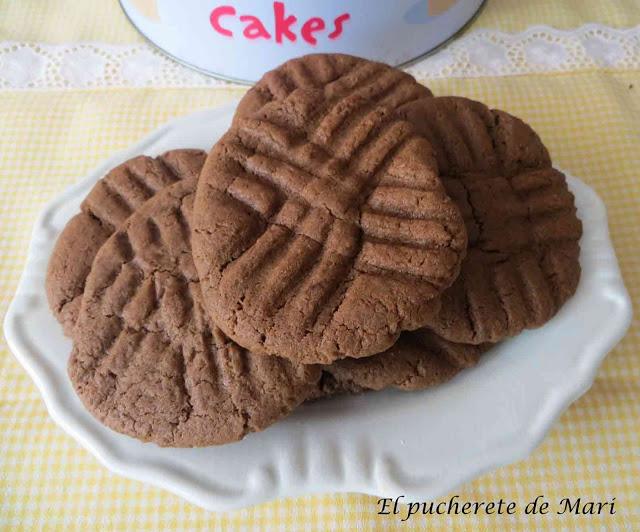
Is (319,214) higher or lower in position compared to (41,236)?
higher

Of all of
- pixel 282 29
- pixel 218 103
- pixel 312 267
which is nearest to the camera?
pixel 312 267

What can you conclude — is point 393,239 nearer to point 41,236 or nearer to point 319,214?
point 319,214

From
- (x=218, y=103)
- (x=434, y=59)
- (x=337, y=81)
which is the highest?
(x=337, y=81)

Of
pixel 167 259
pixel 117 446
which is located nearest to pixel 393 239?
pixel 167 259

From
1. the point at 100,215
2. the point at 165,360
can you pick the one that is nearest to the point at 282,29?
the point at 100,215

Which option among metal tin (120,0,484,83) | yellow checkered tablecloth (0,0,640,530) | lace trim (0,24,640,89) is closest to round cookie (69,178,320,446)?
yellow checkered tablecloth (0,0,640,530)

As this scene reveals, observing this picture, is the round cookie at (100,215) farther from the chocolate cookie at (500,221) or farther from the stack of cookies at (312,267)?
the chocolate cookie at (500,221)

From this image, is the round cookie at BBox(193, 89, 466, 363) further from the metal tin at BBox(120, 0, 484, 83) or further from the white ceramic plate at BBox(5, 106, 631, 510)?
the metal tin at BBox(120, 0, 484, 83)

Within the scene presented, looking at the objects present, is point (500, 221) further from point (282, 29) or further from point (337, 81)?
point (282, 29)
